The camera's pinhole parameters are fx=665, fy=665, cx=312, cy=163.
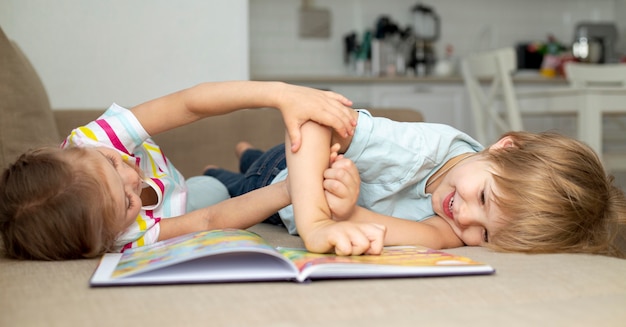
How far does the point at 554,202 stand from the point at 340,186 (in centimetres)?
36

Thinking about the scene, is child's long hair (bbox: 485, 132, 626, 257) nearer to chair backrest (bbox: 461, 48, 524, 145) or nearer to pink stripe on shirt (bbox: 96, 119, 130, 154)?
pink stripe on shirt (bbox: 96, 119, 130, 154)

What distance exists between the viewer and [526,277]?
0.82 meters

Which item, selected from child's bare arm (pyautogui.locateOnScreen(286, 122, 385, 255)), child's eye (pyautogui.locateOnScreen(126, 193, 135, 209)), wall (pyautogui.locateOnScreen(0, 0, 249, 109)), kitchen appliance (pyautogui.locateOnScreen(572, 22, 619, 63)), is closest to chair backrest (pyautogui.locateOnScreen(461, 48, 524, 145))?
wall (pyautogui.locateOnScreen(0, 0, 249, 109))

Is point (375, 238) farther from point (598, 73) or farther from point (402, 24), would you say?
point (402, 24)

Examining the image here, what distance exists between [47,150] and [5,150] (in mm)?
454

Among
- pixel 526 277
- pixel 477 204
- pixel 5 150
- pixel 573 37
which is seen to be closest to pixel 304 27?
pixel 573 37

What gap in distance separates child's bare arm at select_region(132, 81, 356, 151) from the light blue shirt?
0.28ft

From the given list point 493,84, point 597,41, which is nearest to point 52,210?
point 493,84

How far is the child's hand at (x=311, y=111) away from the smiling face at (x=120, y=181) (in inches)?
10.9

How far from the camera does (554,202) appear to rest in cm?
108

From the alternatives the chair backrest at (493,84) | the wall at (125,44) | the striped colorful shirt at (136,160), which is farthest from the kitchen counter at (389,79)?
the striped colorful shirt at (136,160)

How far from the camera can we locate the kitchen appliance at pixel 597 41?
4.34m

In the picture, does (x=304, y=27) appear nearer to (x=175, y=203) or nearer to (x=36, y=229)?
(x=175, y=203)

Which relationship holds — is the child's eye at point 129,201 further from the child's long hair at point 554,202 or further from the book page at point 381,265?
the child's long hair at point 554,202
